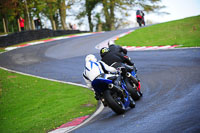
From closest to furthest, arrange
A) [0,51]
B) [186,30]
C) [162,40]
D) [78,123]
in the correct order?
[78,123]
[162,40]
[186,30]
[0,51]

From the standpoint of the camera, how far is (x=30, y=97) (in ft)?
45.4

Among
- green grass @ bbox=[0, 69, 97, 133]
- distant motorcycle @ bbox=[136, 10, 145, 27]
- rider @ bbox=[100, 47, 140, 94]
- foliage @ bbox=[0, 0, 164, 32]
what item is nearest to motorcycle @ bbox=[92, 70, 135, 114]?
rider @ bbox=[100, 47, 140, 94]

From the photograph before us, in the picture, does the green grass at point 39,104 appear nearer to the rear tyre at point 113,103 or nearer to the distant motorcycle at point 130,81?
the distant motorcycle at point 130,81

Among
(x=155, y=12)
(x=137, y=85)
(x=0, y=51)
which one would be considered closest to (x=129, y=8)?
(x=155, y=12)

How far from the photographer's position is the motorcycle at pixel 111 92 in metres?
8.11

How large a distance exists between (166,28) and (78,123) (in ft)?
67.5

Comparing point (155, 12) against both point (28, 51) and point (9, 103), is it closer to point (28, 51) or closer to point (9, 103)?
point (28, 51)

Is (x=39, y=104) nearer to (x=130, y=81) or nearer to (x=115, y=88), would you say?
(x=130, y=81)

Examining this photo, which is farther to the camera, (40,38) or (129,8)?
(129,8)

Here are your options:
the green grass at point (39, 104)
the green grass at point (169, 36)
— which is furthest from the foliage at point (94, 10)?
the green grass at point (39, 104)

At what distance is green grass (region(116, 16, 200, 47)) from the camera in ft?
71.0

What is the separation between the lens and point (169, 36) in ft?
80.5

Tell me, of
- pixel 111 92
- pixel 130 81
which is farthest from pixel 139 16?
pixel 111 92

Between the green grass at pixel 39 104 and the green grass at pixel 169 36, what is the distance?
8271 mm
